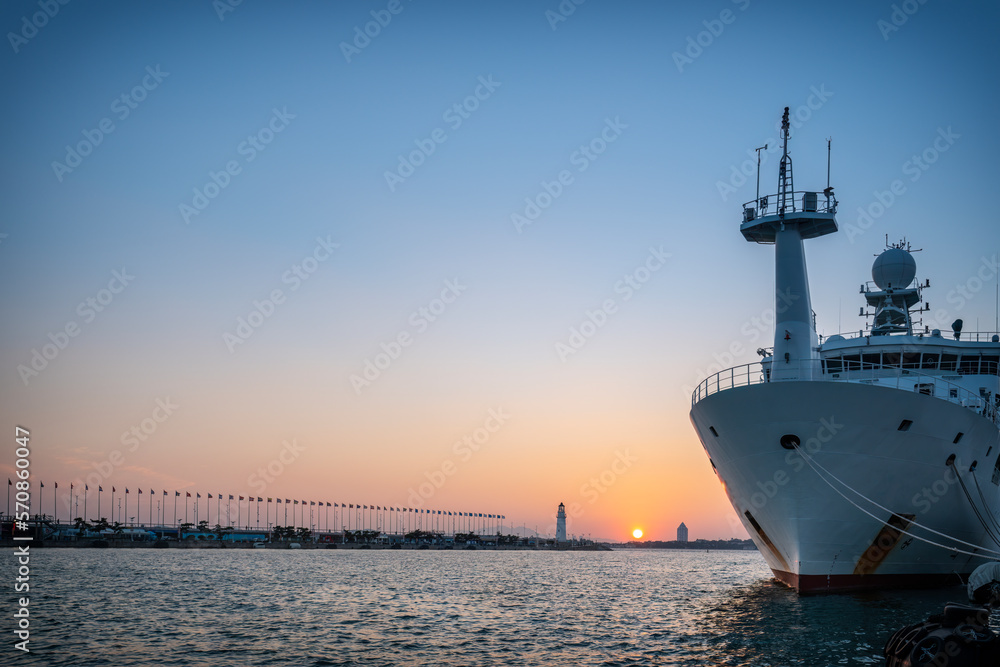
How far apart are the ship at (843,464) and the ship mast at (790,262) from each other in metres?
0.05

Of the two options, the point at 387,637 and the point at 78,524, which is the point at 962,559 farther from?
the point at 78,524

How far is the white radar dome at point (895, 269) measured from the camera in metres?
37.9

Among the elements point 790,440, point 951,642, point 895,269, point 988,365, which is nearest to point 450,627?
point 790,440

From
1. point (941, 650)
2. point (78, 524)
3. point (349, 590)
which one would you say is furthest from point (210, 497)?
point (941, 650)

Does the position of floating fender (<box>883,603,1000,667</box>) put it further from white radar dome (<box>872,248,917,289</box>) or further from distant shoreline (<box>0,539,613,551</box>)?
distant shoreline (<box>0,539,613,551</box>)

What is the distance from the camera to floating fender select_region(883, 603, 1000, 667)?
6.91 meters

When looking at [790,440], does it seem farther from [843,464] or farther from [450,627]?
[450,627]

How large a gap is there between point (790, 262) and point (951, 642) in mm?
24292

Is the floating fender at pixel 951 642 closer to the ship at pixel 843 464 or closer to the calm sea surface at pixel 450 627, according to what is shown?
the calm sea surface at pixel 450 627

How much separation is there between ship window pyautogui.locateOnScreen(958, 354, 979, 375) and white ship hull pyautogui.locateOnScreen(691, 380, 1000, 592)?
5.95 metres

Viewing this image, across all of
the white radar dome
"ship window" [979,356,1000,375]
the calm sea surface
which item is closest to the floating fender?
the calm sea surface

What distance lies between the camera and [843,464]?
77.3 ft

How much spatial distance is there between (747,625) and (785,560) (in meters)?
3.62

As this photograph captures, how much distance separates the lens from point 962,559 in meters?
28.4
